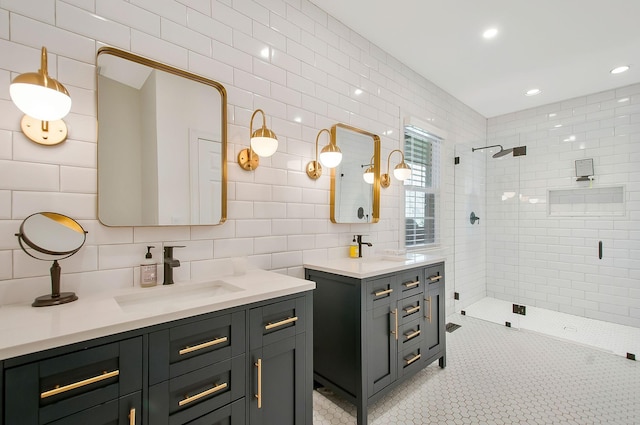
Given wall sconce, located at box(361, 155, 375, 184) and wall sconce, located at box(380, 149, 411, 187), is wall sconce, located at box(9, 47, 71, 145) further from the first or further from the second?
wall sconce, located at box(380, 149, 411, 187)

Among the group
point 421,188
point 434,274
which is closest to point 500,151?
point 421,188

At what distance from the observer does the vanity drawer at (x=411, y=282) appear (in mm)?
2061

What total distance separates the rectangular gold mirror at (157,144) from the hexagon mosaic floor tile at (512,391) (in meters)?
1.58

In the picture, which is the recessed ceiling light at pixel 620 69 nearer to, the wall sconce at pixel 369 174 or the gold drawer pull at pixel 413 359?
the wall sconce at pixel 369 174

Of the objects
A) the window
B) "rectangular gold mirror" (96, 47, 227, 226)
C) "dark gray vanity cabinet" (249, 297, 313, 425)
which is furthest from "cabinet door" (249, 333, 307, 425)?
the window

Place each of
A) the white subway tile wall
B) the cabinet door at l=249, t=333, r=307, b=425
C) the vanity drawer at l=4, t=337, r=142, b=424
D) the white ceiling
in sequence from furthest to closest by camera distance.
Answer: the white subway tile wall, the white ceiling, the cabinet door at l=249, t=333, r=307, b=425, the vanity drawer at l=4, t=337, r=142, b=424

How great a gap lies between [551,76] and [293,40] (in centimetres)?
312

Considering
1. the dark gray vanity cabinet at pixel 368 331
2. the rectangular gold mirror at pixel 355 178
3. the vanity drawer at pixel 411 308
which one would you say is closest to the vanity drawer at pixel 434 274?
the dark gray vanity cabinet at pixel 368 331

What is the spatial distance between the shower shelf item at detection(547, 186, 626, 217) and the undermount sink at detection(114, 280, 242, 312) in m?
4.47

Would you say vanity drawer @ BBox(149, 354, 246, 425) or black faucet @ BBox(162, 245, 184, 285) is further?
black faucet @ BBox(162, 245, 184, 285)

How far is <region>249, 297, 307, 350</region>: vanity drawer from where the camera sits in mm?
1251

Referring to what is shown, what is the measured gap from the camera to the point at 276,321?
1333 mm

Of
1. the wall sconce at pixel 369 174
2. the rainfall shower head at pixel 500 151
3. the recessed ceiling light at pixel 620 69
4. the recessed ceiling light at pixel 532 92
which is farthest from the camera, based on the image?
the rainfall shower head at pixel 500 151

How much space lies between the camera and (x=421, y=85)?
3.35 meters
